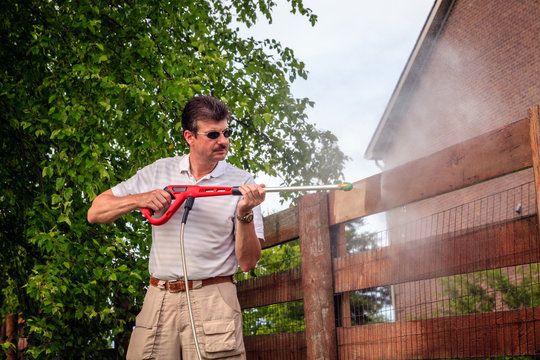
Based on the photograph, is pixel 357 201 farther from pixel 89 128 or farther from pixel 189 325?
pixel 89 128

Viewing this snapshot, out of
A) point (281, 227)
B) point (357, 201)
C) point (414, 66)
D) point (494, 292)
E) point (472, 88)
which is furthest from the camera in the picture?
point (414, 66)

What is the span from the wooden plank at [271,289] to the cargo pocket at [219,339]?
0.98m

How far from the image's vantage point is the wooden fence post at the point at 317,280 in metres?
3.36

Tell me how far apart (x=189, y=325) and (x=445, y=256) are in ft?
4.15

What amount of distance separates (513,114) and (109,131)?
504 inches

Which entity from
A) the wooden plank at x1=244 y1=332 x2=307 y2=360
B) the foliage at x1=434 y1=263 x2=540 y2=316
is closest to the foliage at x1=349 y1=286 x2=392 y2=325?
the wooden plank at x1=244 y1=332 x2=307 y2=360

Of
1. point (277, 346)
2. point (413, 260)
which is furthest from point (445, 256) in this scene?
point (277, 346)

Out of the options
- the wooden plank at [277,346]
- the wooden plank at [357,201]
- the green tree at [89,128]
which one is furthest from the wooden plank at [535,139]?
the green tree at [89,128]

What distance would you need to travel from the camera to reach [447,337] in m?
2.83

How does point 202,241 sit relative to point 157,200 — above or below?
below

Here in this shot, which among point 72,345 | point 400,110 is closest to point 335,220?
point 72,345

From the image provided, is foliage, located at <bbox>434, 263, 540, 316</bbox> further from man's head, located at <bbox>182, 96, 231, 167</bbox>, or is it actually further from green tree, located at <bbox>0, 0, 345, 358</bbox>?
man's head, located at <bbox>182, 96, 231, 167</bbox>

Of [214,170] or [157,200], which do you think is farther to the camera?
[214,170]

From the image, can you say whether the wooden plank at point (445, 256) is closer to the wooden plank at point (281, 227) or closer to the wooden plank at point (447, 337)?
the wooden plank at point (447, 337)
